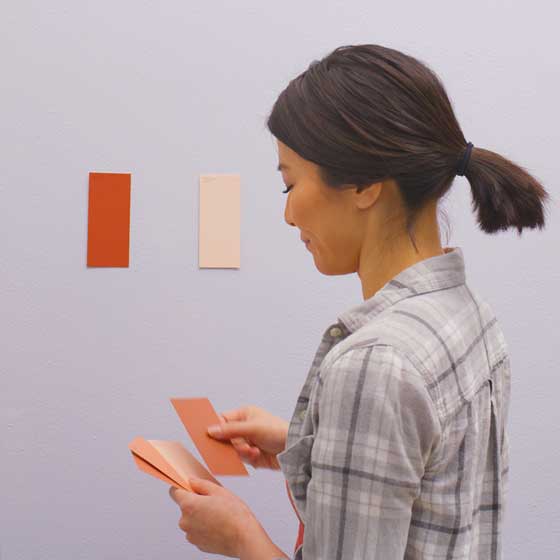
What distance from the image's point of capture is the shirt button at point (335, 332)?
811 millimetres

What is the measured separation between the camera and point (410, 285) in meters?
0.76

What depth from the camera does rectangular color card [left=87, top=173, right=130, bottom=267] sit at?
1573mm

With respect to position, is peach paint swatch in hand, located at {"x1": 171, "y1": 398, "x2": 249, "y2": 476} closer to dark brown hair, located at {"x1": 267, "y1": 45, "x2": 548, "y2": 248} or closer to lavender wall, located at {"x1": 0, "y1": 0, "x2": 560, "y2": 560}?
dark brown hair, located at {"x1": 267, "y1": 45, "x2": 548, "y2": 248}

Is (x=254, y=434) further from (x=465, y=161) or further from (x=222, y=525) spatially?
(x=465, y=161)

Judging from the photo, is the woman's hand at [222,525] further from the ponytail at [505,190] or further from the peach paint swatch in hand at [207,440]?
the ponytail at [505,190]

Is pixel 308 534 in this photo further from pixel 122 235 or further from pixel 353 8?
pixel 353 8

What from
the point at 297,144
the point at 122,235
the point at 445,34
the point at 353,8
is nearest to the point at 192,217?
the point at 122,235

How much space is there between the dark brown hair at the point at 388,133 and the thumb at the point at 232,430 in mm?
384

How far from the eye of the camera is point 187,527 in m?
0.83

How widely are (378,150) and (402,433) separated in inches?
11.0

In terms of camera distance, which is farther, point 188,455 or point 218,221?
point 218,221

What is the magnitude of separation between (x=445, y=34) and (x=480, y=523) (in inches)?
47.7

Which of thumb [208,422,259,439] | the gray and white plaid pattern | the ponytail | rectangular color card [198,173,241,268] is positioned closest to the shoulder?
the gray and white plaid pattern

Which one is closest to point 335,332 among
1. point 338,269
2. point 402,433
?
point 338,269
